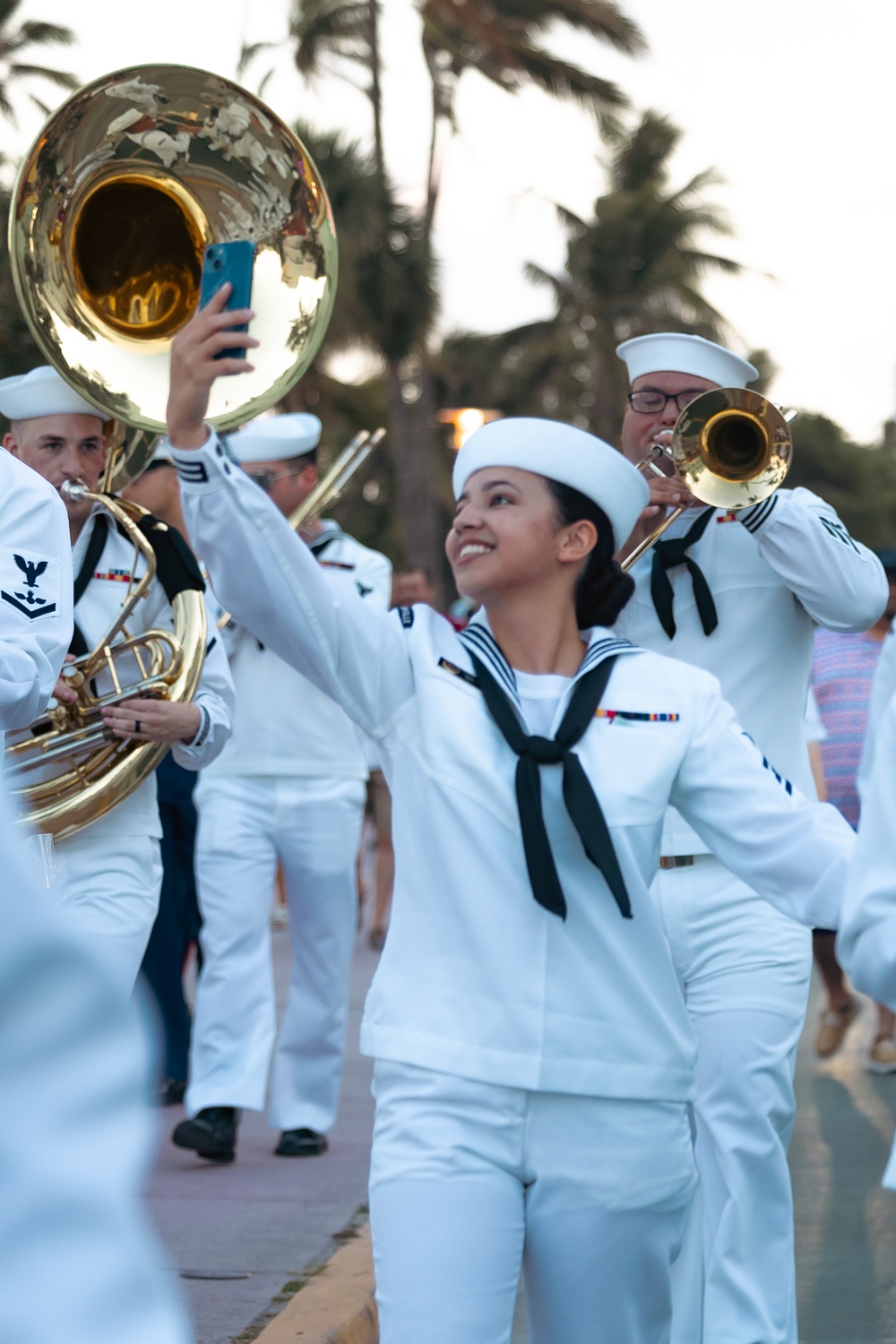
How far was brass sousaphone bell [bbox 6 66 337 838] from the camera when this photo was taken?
12.2 ft

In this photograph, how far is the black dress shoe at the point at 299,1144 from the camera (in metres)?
5.79

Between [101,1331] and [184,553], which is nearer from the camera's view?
[101,1331]

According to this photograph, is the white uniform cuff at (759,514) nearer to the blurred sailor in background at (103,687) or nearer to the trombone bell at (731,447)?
the trombone bell at (731,447)

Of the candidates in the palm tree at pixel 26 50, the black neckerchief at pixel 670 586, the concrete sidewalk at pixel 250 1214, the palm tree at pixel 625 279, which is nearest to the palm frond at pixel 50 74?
the palm tree at pixel 26 50

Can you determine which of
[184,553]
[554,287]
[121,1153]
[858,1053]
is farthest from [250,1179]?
[554,287]

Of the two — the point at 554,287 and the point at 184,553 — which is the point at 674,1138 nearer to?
the point at 184,553

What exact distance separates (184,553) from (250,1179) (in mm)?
1990

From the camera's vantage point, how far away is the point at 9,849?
2.71 ft

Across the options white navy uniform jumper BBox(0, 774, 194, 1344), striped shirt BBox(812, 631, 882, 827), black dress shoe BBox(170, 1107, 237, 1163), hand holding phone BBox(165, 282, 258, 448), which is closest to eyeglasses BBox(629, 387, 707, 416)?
hand holding phone BBox(165, 282, 258, 448)

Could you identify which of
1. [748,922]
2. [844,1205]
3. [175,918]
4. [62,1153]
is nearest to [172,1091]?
[175,918]

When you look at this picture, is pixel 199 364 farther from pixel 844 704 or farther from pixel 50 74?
pixel 50 74

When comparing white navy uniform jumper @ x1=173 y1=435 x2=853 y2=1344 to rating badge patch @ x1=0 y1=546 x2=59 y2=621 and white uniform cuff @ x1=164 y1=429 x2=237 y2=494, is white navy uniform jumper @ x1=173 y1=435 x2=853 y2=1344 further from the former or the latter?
Answer: rating badge patch @ x1=0 y1=546 x2=59 y2=621

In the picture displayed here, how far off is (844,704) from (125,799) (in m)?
4.60

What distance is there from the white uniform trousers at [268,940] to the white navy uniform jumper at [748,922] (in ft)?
7.18
